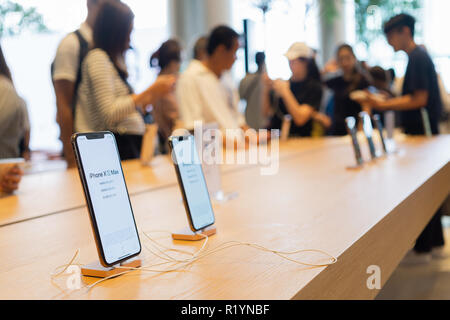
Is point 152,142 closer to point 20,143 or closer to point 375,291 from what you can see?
point 20,143

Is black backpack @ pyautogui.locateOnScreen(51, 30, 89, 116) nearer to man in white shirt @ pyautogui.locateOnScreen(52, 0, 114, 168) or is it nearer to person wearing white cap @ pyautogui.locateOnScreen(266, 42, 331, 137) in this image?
man in white shirt @ pyautogui.locateOnScreen(52, 0, 114, 168)

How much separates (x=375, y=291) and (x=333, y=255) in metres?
0.23

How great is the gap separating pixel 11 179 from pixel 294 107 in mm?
2338

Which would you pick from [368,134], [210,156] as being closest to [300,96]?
[368,134]

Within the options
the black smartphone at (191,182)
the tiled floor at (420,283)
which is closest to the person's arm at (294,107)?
the tiled floor at (420,283)

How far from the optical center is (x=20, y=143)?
5.67 ft

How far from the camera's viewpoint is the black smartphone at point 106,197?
2.27ft

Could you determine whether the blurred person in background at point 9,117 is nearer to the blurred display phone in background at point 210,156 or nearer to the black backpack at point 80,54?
the black backpack at point 80,54

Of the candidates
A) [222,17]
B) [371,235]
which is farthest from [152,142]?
[222,17]

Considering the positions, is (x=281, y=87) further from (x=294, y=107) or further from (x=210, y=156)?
(x=210, y=156)

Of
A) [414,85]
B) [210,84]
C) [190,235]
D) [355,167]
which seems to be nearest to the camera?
[190,235]

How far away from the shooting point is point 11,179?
1.49m

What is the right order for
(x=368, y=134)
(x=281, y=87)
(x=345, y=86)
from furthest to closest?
(x=345, y=86), (x=281, y=87), (x=368, y=134)

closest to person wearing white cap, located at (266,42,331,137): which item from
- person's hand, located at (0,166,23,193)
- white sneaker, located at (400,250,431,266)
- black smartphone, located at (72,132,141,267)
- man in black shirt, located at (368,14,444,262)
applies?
man in black shirt, located at (368,14,444,262)
